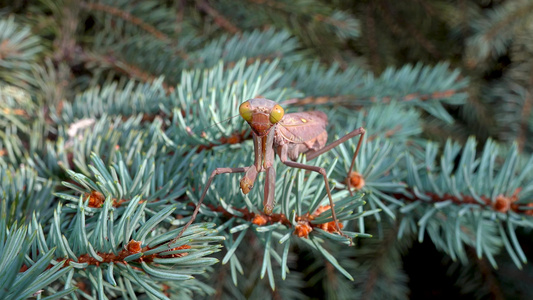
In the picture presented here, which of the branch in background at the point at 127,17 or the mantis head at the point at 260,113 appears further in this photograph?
the branch in background at the point at 127,17

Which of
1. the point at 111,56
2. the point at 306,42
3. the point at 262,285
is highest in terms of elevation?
the point at 306,42

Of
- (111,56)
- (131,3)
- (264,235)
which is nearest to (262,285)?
(264,235)

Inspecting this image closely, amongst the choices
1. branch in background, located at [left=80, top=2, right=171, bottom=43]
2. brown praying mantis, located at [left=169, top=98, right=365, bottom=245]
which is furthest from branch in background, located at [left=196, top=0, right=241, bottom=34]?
brown praying mantis, located at [left=169, top=98, right=365, bottom=245]

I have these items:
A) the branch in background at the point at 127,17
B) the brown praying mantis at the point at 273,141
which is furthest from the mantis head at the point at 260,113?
the branch in background at the point at 127,17

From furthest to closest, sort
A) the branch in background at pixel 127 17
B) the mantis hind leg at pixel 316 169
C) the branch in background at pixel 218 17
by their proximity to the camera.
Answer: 1. the branch in background at pixel 218 17
2. the branch in background at pixel 127 17
3. the mantis hind leg at pixel 316 169

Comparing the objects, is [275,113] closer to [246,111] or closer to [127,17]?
[246,111]

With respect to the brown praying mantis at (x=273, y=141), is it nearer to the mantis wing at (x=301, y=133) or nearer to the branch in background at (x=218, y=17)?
the mantis wing at (x=301, y=133)

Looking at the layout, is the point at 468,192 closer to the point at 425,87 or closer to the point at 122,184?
the point at 425,87

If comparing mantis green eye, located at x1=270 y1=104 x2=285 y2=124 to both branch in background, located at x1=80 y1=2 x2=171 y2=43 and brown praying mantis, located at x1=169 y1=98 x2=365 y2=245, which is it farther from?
branch in background, located at x1=80 y1=2 x2=171 y2=43
